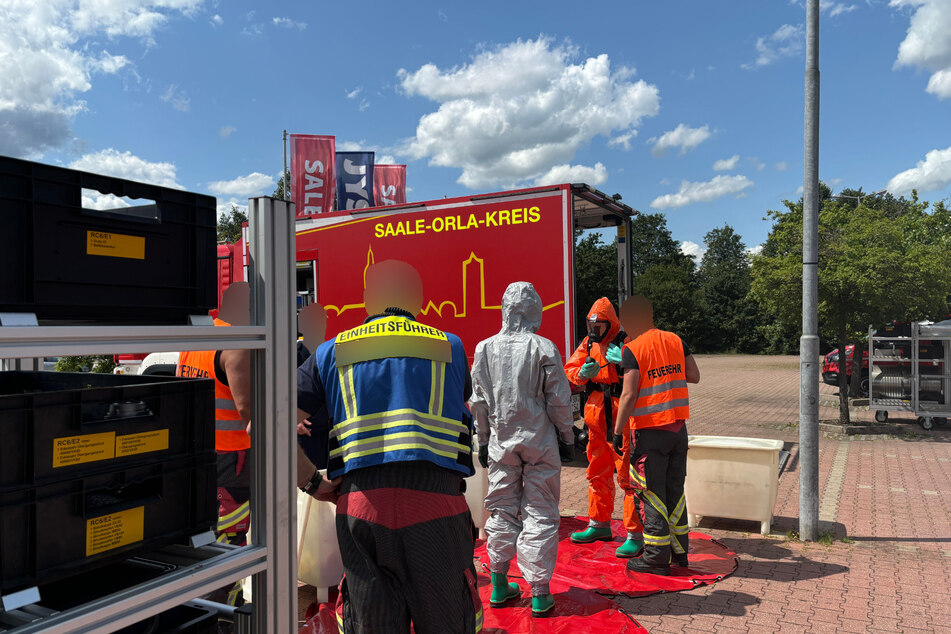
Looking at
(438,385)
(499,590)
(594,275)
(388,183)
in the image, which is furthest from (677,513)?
(594,275)

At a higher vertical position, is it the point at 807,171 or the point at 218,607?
the point at 807,171

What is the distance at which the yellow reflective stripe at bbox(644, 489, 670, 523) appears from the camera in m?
4.80

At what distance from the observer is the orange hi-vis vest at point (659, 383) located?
482 centimetres

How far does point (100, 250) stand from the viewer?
5.77 ft

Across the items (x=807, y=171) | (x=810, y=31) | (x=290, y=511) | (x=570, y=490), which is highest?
(x=810, y=31)

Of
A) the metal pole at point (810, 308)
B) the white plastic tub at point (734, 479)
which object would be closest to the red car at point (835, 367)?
the metal pole at point (810, 308)

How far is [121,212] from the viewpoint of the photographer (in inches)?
73.8

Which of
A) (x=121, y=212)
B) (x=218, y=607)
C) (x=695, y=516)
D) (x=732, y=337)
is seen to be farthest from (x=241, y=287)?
(x=732, y=337)

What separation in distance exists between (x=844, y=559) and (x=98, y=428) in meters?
5.65

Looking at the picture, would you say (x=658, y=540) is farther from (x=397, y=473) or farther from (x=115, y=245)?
(x=115, y=245)

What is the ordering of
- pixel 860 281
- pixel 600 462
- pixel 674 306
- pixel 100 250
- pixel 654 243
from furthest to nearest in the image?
pixel 654 243, pixel 674 306, pixel 860 281, pixel 600 462, pixel 100 250

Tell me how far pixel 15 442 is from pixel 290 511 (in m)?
0.88

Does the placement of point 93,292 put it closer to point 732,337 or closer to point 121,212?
point 121,212

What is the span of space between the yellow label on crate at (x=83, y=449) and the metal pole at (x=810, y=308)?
560 centimetres
